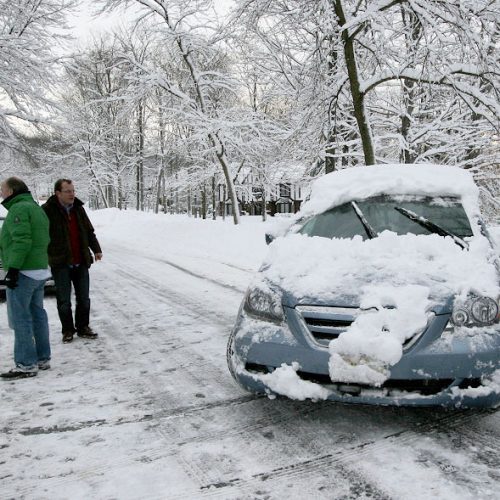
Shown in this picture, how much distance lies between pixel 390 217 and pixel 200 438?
2421 millimetres

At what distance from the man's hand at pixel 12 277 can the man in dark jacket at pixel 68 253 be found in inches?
46.2

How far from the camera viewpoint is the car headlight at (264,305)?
10.8 ft

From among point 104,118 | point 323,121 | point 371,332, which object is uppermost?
point 104,118

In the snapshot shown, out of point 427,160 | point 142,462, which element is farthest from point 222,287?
point 427,160

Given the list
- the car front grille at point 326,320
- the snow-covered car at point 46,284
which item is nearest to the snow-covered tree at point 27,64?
the snow-covered car at point 46,284

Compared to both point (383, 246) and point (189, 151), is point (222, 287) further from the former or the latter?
point (189, 151)

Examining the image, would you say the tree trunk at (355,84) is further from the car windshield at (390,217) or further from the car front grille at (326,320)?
the car front grille at (326,320)

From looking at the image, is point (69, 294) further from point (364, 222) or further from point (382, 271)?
point (382, 271)

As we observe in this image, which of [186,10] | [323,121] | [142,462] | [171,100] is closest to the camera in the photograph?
[142,462]

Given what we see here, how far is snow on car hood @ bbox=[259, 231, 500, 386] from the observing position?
289cm

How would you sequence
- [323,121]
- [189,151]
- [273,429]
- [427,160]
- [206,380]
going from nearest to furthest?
[273,429]
[206,380]
[323,121]
[427,160]
[189,151]

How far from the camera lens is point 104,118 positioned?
40.6 m

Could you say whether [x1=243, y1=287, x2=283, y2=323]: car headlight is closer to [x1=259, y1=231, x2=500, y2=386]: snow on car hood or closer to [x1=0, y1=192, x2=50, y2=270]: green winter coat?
[x1=259, y1=231, x2=500, y2=386]: snow on car hood

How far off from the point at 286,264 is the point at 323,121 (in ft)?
35.4
